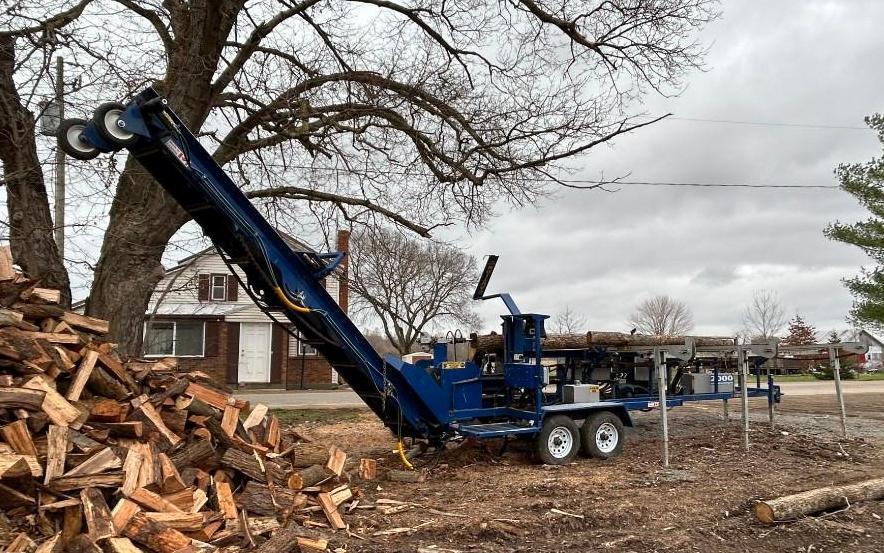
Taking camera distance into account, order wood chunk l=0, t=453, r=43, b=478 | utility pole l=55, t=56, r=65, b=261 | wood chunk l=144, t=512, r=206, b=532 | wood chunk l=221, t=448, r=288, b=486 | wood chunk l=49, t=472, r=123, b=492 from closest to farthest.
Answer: wood chunk l=0, t=453, r=43, b=478 < wood chunk l=49, t=472, r=123, b=492 < wood chunk l=144, t=512, r=206, b=532 < wood chunk l=221, t=448, r=288, b=486 < utility pole l=55, t=56, r=65, b=261

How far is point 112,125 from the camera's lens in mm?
5840

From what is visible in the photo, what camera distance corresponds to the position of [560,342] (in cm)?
1045

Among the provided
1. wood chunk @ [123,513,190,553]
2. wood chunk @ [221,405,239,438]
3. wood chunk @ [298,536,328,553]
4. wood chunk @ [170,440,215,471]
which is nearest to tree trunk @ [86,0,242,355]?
wood chunk @ [221,405,239,438]

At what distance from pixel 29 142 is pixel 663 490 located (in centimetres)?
912

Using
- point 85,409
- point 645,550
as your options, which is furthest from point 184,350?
point 645,550

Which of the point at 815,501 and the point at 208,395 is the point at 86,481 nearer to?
the point at 208,395

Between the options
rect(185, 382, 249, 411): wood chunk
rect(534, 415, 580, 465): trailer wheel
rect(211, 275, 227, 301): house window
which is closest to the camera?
rect(185, 382, 249, 411): wood chunk

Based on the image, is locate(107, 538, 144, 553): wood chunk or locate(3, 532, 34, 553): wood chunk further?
locate(107, 538, 144, 553): wood chunk

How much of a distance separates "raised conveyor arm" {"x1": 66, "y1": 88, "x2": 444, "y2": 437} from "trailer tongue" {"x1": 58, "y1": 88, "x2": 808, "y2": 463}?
0.01 m

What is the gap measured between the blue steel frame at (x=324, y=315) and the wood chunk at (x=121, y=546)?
317 centimetres

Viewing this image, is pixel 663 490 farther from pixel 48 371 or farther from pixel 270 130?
pixel 270 130

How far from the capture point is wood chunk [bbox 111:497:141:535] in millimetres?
5051

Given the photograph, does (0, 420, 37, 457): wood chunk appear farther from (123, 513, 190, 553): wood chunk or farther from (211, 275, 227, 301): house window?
(211, 275, 227, 301): house window

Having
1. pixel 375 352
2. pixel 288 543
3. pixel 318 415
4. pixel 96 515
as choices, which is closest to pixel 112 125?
pixel 96 515
